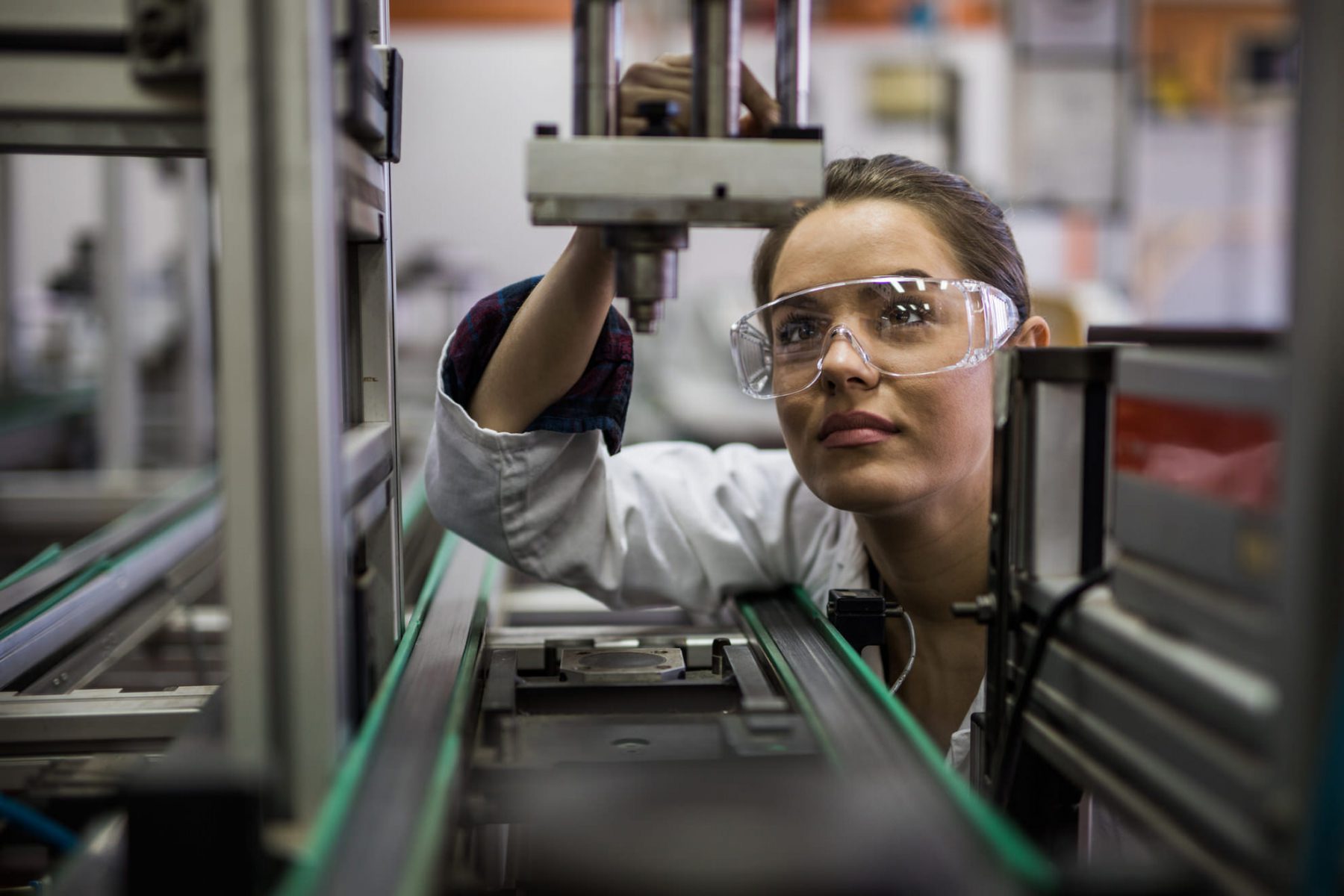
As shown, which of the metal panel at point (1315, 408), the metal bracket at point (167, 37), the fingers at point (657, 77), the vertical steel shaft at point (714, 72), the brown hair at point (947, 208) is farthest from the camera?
the brown hair at point (947, 208)

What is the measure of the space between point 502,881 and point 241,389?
0.63 metres

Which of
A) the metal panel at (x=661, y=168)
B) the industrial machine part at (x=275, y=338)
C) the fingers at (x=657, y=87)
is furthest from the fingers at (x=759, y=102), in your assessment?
the industrial machine part at (x=275, y=338)

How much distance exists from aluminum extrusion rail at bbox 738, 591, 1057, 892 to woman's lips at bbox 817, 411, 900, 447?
8.4 inches

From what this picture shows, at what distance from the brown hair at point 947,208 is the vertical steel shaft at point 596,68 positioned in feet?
1.66

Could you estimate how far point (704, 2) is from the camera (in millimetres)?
793

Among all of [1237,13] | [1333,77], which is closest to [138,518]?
[1333,77]

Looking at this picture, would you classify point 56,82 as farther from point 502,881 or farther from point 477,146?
point 477,146

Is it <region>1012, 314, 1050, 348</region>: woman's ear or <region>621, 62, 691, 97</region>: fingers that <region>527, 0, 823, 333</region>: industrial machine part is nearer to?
<region>621, 62, 691, 97</region>: fingers

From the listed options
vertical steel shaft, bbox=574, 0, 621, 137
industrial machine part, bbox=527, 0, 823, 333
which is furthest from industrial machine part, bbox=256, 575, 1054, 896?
vertical steel shaft, bbox=574, 0, 621, 137

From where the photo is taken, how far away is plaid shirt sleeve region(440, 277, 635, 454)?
121cm

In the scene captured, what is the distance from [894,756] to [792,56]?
0.53 meters

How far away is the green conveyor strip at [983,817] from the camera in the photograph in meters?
0.57

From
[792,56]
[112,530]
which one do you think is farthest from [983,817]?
[112,530]

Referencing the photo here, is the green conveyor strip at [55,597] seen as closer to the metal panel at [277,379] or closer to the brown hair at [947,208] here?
the metal panel at [277,379]
